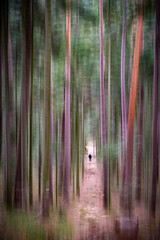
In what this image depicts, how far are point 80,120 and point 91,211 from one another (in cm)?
99

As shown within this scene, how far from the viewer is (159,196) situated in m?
1.43

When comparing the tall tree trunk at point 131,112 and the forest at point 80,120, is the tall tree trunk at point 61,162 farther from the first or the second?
the tall tree trunk at point 131,112

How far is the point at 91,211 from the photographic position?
141 cm

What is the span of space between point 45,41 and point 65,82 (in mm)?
510

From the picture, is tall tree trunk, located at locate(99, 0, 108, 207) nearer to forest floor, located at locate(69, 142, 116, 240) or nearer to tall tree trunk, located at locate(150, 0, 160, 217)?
forest floor, located at locate(69, 142, 116, 240)

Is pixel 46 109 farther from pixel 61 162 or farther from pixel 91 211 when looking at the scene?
pixel 91 211

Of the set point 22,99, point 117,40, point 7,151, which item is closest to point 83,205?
point 7,151

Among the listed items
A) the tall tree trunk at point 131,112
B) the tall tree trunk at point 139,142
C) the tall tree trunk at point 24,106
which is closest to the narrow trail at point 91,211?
the tall tree trunk at point 131,112

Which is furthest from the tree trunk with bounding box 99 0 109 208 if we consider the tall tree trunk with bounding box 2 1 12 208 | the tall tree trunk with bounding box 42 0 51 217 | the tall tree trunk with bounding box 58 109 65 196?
the tall tree trunk with bounding box 2 1 12 208

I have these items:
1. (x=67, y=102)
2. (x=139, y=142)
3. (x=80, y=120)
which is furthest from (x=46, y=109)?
(x=139, y=142)

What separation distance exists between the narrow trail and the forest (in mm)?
10

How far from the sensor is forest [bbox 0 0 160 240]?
1.41 metres

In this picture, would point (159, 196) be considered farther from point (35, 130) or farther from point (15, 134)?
point (15, 134)

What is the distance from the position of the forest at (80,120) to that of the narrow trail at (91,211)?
0.01 m
